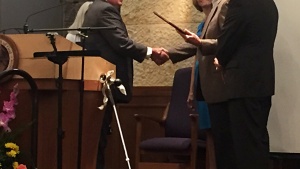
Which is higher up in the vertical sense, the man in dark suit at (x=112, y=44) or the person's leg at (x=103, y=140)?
the man in dark suit at (x=112, y=44)

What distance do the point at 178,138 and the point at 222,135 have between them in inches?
43.9

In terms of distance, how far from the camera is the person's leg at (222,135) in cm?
330

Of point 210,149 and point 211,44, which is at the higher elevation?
point 211,44

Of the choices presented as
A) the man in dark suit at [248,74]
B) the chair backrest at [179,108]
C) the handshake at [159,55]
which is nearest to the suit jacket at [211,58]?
the man in dark suit at [248,74]

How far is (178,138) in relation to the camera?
4414mm

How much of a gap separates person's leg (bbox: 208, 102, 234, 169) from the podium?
0.72 m

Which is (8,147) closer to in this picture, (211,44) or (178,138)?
(211,44)

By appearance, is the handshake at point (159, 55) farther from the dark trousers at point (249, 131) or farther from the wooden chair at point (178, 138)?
the dark trousers at point (249, 131)

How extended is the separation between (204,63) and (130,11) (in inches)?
77.7

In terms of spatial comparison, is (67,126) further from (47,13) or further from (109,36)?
(47,13)

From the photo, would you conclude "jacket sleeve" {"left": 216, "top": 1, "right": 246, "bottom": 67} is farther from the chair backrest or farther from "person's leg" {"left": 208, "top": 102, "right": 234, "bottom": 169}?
the chair backrest

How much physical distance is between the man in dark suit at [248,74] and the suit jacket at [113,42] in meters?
1.03

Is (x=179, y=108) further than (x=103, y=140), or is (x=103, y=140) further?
(x=179, y=108)

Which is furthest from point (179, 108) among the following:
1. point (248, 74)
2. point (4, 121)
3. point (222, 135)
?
point (4, 121)
